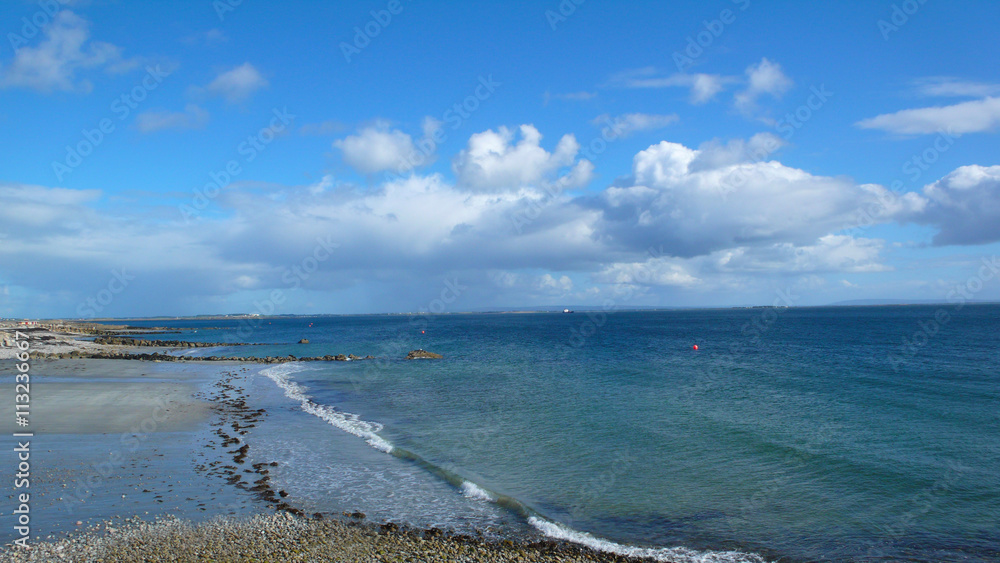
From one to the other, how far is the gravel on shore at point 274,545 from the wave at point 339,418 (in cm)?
889

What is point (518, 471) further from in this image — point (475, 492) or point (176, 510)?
point (176, 510)

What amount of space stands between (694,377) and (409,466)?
1220 inches

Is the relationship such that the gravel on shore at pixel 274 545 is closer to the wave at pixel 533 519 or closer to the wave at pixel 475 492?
the wave at pixel 533 519

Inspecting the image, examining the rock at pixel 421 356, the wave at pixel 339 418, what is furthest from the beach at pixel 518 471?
the rock at pixel 421 356

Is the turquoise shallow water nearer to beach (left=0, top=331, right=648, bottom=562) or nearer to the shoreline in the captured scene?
the shoreline

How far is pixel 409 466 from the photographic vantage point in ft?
66.2

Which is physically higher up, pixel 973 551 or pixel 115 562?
pixel 115 562

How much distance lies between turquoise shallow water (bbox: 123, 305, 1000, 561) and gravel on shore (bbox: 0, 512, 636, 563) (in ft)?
3.98

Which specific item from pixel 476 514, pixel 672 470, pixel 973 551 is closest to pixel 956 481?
pixel 973 551

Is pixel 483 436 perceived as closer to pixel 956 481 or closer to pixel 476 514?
pixel 476 514

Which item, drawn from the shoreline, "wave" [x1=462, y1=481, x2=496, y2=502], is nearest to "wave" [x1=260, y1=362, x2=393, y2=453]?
the shoreline

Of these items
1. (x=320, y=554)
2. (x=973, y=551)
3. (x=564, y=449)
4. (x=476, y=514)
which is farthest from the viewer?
(x=564, y=449)

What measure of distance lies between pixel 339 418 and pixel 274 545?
1701 cm

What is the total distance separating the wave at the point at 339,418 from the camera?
2422cm
